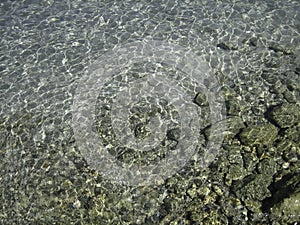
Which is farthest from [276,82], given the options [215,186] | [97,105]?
[97,105]

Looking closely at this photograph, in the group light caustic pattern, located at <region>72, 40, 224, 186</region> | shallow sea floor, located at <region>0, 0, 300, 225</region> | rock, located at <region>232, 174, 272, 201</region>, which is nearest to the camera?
rock, located at <region>232, 174, 272, 201</region>

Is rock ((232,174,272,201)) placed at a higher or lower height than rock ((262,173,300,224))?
lower

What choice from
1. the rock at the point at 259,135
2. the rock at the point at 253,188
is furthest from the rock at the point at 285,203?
the rock at the point at 259,135

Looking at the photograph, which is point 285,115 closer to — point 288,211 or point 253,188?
point 253,188

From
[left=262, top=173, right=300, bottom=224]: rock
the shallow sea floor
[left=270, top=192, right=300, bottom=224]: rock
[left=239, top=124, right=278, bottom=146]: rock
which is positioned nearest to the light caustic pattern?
the shallow sea floor

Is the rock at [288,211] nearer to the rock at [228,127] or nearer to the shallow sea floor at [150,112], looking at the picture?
the shallow sea floor at [150,112]

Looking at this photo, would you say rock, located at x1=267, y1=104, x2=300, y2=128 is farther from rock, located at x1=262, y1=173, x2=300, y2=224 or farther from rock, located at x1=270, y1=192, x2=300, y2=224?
rock, located at x1=270, y1=192, x2=300, y2=224

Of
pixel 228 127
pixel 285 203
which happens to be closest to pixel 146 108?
pixel 228 127
